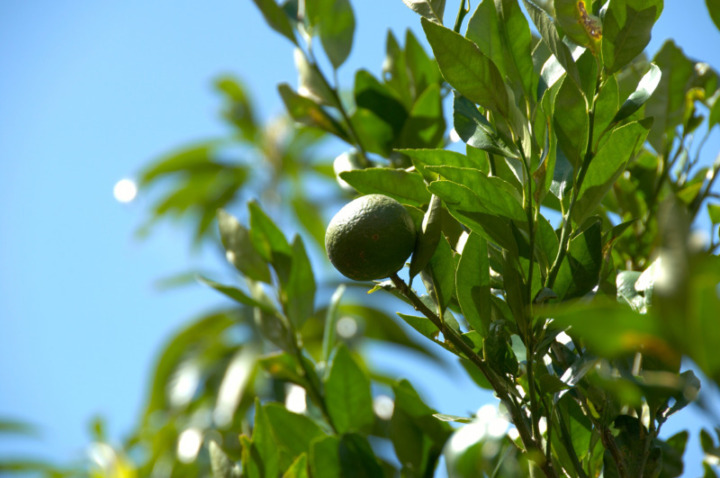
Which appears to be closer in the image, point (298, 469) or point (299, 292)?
point (298, 469)

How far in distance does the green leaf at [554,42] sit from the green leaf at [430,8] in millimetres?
81

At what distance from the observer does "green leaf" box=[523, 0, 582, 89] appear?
0.59m

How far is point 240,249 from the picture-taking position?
0.89 metres

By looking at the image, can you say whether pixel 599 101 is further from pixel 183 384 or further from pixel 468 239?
pixel 183 384

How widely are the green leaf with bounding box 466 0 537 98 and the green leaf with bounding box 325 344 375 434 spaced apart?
34 cm

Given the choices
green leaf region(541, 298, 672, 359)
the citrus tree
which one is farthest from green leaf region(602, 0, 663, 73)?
green leaf region(541, 298, 672, 359)

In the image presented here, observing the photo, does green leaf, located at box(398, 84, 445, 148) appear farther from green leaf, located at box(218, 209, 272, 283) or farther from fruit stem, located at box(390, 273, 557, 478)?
fruit stem, located at box(390, 273, 557, 478)

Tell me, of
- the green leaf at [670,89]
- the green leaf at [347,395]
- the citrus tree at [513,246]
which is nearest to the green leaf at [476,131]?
the citrus tree at [513,246]

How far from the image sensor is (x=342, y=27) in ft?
3.24

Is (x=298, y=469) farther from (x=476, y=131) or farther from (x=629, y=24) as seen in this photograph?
(x=629, y=24)

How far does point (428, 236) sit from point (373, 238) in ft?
0.15

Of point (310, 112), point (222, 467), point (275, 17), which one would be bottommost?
point (222, 467)

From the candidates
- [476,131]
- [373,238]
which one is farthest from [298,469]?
[476,131]

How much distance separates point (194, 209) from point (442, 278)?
3.59 m
